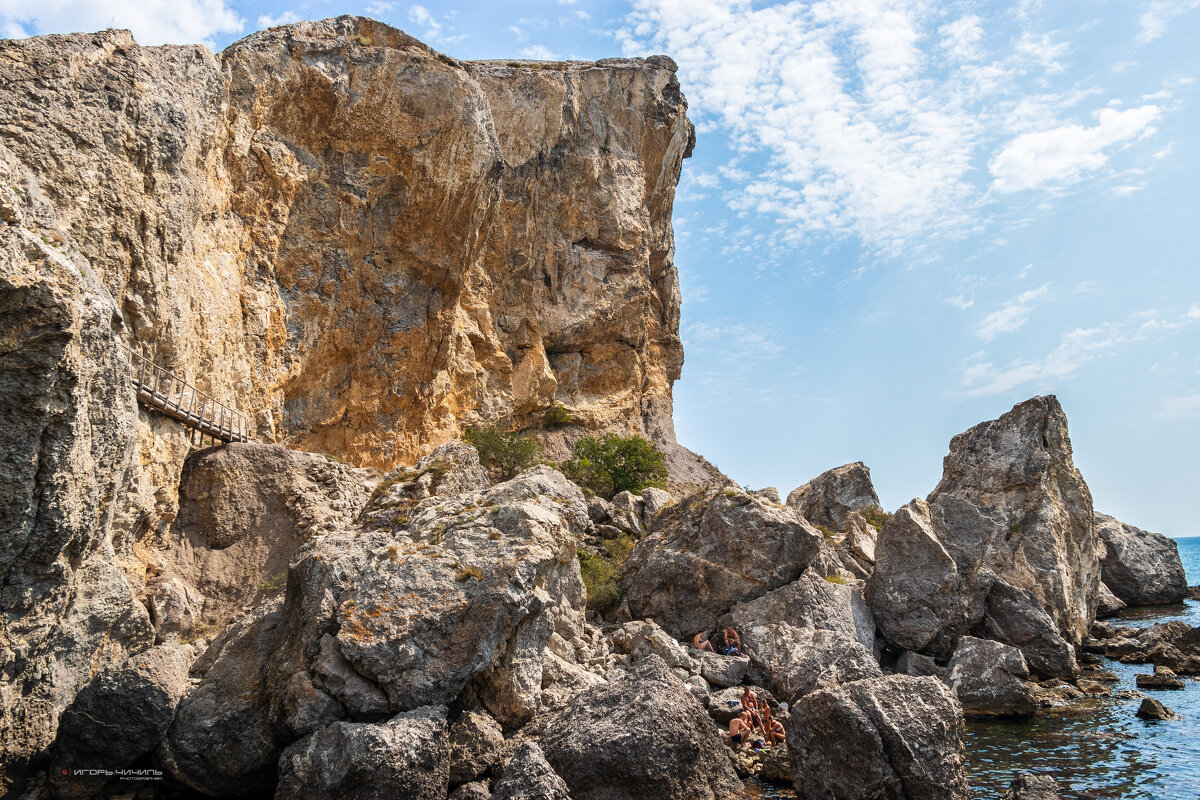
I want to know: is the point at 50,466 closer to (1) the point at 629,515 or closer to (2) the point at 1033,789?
(2) the point at 1033,789

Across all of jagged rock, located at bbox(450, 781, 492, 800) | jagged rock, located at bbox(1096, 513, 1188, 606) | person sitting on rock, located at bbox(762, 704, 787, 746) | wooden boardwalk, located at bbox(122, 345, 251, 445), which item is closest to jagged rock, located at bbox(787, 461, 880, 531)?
jagged rock, located at bbox(1096, 513, 1188, 606)

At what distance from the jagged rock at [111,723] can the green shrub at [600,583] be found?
10666mm

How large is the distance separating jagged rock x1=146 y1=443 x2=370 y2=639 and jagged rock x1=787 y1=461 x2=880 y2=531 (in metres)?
25.8

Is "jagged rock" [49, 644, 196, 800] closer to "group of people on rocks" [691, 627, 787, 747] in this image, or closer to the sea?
the sea

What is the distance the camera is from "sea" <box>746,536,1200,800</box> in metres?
12.3

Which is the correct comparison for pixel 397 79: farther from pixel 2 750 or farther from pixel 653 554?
pixel 2 750

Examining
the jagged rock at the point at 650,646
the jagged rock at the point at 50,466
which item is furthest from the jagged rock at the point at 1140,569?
the jagged rock at the point at 50,466

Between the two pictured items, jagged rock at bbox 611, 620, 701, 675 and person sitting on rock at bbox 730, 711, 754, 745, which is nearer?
person sitting on rock at bbox 730, 711, 754, 745

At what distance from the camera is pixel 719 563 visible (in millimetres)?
20938

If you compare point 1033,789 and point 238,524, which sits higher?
point 238,524

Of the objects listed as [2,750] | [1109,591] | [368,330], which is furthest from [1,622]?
[1109,591]

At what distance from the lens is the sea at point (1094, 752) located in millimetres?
12328

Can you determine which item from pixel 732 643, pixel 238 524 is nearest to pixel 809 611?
pixel 732 643

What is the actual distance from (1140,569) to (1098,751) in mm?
30641
